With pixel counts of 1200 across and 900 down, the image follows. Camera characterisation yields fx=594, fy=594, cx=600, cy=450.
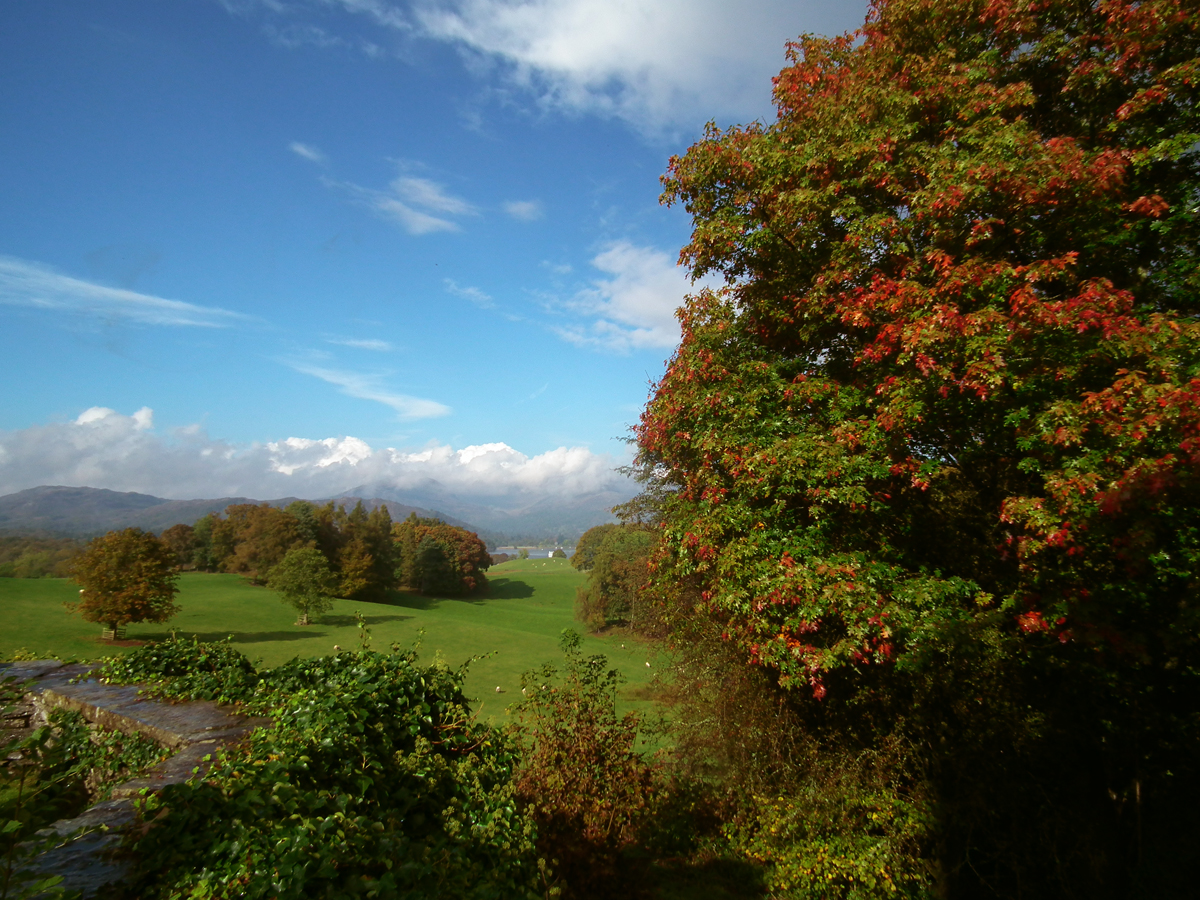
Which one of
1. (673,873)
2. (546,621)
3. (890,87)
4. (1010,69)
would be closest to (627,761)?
(673,873)

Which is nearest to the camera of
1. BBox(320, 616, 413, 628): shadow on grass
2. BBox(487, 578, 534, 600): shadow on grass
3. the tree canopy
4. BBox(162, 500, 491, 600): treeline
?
the tree canopy

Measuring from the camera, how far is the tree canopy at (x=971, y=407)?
20.0 feet

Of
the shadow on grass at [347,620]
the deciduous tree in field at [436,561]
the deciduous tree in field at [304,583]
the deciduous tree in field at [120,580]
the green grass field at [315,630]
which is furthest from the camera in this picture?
the deciduous tree in field at [436,561]

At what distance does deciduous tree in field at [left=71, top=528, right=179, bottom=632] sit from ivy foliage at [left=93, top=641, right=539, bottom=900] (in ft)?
83.1

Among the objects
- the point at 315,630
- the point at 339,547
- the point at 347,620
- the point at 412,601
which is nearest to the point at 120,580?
the point at 315,630

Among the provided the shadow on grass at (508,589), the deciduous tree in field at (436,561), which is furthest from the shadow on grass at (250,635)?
the shadow on grass at (508,589)

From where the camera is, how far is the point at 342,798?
361 cm

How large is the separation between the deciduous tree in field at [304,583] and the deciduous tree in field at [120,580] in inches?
524

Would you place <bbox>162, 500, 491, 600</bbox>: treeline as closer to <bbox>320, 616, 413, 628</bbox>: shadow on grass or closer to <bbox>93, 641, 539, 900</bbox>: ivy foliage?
<bbox>320, 616, 413, 628</bbox>: shadow on grass

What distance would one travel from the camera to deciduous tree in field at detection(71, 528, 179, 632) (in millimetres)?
26297

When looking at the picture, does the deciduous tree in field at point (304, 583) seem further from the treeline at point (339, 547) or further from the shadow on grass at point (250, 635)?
the treeline at point (339, 547)

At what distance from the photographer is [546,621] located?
55.9 m

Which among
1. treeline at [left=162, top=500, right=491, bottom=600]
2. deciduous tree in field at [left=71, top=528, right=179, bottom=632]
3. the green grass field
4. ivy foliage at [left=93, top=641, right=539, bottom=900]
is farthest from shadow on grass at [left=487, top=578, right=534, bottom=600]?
ivy foliage at [left=93, top=641, right=539, bottom=900]

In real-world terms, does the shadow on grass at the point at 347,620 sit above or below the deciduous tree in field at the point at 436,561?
below
